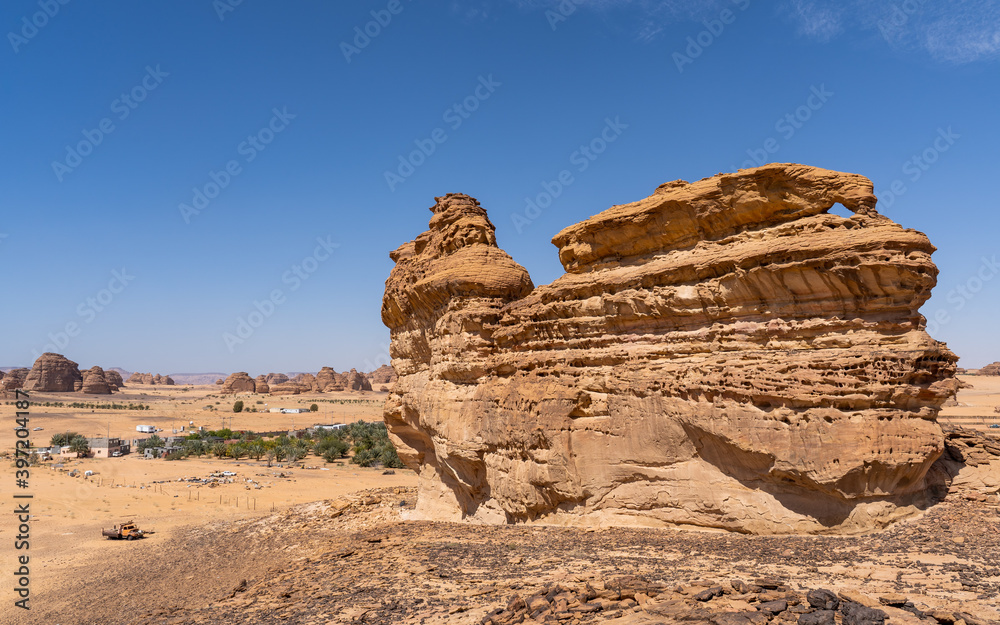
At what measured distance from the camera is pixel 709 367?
44.2 ft

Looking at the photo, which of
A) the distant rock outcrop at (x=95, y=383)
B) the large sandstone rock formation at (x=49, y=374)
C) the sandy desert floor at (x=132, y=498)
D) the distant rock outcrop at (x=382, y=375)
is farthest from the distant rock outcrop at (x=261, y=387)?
the sandy desert floor at (x=132, y=498)

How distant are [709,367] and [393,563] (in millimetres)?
9060

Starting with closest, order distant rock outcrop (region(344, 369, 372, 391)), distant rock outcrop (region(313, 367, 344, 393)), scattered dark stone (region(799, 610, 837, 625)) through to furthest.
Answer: scattered dark stone (region(799, 610, 837, 625)) < distant rock outcrop (region(313, 367, 344, 393)) < distant rock outcrop (region(344, 369, 372, 391))

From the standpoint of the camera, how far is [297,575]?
1434 centimetres

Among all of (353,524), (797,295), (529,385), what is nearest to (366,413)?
(353,524)

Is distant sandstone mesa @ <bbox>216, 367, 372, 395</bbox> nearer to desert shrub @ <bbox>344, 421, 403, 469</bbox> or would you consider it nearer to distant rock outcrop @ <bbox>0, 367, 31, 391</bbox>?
distant rock outcrop @ <bbox>0, 367, 31, 391</bbox>

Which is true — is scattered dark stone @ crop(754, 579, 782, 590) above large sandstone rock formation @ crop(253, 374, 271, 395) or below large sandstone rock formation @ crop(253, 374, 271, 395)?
below

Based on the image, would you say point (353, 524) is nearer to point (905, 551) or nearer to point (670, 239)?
point (670, 239)

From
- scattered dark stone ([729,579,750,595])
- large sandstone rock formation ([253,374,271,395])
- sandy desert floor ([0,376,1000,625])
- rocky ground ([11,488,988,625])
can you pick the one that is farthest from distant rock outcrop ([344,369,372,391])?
scattered dark stone ([729,579,750,595])

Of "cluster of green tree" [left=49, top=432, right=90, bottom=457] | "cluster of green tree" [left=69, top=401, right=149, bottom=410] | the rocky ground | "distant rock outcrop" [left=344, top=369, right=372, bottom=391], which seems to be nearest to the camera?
the rocky ground

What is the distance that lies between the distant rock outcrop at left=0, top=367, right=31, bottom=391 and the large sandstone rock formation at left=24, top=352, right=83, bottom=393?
6.51 ft

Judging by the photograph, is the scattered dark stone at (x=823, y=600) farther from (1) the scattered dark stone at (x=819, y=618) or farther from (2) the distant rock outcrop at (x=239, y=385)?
(2) the distant rock outcrop at (x=239, y=385)

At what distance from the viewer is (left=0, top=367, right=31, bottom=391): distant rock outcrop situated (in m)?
111

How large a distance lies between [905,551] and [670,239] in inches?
340
